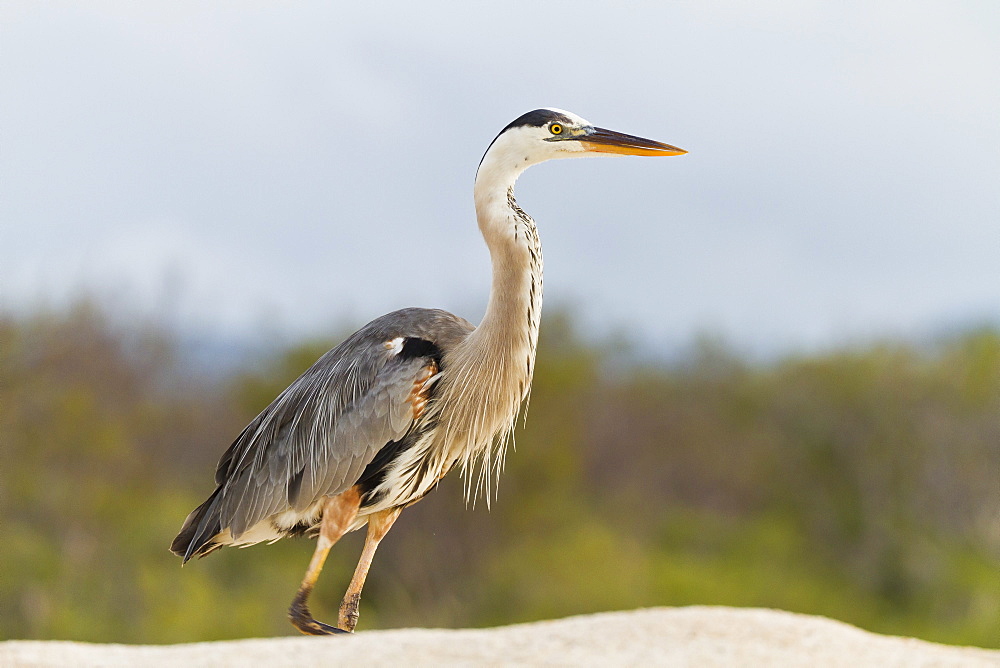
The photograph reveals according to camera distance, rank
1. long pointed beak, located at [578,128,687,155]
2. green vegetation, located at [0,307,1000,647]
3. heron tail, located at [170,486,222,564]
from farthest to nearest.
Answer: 1. green vegetation, located at [0,307,1000,647]
2. heron tail, located at [170,486,222,564]
3. long pointed beak, located at [578,128,687,155]

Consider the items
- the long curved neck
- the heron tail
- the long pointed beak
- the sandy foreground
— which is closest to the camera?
the long curved neck

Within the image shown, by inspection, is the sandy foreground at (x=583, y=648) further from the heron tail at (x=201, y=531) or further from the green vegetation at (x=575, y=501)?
the green vegetation at (x=575, y=501)

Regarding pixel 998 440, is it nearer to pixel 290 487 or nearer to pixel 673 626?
pixel 673 626

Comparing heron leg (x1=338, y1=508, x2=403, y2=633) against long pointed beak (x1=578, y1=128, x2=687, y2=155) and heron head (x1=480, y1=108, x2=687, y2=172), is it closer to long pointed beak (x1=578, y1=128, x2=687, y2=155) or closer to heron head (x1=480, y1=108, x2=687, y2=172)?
heron head (x1=480, y1=108, x2=687, y2=172)

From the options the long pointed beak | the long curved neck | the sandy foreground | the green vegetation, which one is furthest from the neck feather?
the green vegetation

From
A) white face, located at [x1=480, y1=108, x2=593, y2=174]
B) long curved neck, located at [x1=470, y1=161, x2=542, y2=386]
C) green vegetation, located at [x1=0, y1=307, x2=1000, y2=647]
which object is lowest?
green vegetation, located at [x1=0, y1=307, x2=1000, y2=647]

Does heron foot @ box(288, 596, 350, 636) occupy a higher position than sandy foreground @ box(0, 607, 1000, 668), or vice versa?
heron foot @ box(288, 596, 350, 636)

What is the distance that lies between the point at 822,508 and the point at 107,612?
10415 mm

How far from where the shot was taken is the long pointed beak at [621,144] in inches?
162

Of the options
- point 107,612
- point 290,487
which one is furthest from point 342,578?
point 290,487

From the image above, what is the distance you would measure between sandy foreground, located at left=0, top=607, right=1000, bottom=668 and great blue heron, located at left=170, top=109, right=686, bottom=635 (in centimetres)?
111

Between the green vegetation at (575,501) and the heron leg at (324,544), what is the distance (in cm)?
767

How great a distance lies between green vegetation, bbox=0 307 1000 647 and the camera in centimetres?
1188

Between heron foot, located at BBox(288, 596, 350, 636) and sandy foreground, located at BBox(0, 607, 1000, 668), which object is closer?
heron foot, located at BBox(288, 596, 350, 636)
